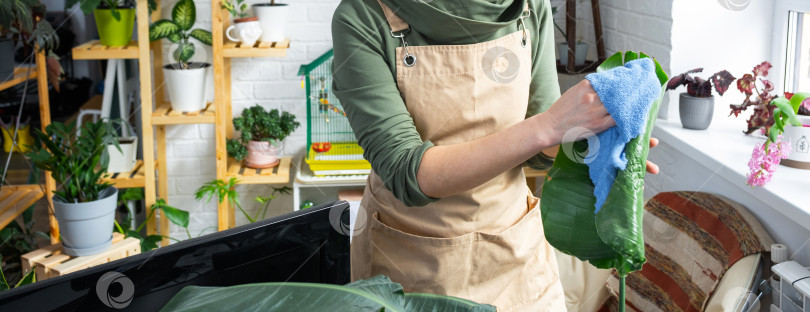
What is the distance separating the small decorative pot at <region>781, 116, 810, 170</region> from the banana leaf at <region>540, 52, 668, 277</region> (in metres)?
1.09

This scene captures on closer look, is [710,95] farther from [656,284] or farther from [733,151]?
[656,284]

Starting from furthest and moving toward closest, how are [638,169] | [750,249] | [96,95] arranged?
[96,95]
[750,249]
[638,169]

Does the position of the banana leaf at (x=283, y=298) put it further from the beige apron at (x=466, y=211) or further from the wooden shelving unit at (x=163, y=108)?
the wooden shelving unit at (x=163, y=108)

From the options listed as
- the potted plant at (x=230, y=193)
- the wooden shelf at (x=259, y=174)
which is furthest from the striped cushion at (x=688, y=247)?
the potted plant at (x=230, y=193)

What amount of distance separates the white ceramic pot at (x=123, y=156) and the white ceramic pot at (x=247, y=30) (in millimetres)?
565

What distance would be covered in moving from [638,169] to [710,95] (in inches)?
57.1

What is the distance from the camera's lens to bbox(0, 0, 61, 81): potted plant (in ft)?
7.61

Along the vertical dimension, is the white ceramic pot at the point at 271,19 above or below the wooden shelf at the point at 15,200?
above

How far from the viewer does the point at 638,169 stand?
0.85 metres

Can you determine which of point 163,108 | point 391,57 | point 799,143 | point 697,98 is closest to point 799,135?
point 799,143

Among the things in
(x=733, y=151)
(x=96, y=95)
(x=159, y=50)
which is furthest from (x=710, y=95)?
(x=96, y=95)

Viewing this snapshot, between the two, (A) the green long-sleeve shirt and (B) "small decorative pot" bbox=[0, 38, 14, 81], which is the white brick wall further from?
(A) the green long-sleeve shirt

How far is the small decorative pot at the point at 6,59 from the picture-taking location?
257 centimetres

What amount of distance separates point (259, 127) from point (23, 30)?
85 cm
